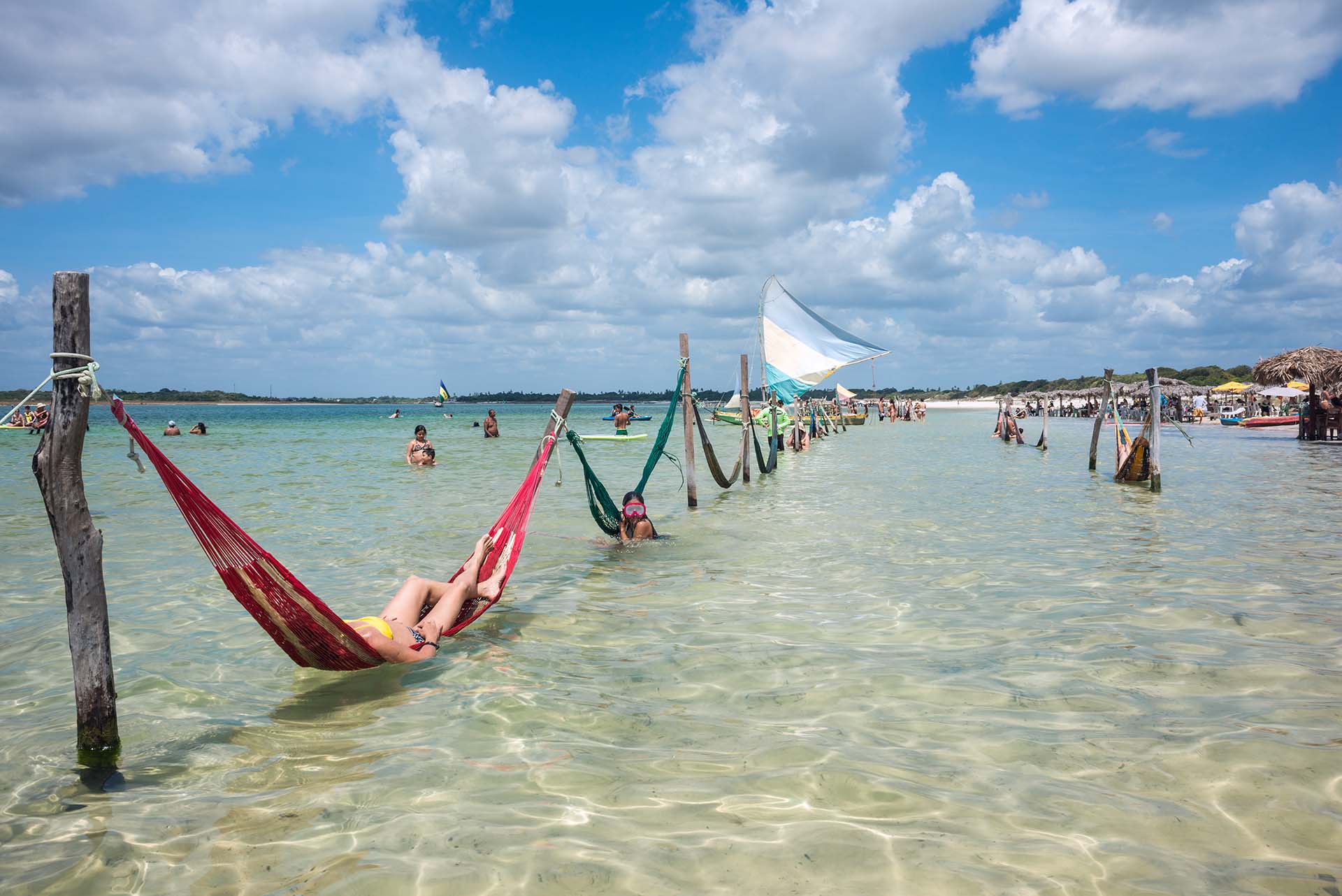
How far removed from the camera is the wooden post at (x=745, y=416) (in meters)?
14.4

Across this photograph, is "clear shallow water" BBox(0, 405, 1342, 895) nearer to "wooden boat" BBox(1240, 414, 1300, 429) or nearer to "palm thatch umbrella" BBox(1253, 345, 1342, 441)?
"palm thatch umbrella" BBox(1253, 345, 1342, 441)

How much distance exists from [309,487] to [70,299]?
12.3 metres

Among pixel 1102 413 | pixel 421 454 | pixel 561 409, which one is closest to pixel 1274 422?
pixel 1102 413

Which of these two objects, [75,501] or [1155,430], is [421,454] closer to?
[1155,430]

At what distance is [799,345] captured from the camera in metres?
25.9

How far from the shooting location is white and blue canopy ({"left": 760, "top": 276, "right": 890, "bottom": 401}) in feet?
83.5

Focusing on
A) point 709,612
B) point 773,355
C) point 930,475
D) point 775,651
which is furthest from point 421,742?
point 773,355

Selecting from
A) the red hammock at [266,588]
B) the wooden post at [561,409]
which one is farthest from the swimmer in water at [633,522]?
the red hammock at [266,588]

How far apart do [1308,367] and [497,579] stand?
25663mm

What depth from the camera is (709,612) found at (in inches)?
223

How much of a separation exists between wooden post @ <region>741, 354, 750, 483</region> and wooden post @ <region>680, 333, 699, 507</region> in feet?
8.54

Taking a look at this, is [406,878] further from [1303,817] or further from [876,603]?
[876,603]

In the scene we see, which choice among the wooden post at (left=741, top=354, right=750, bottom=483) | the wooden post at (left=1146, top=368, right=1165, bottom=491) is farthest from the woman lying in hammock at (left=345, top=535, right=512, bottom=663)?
the wooden post at (left=1146, top=368, right=1165, bottom=491)

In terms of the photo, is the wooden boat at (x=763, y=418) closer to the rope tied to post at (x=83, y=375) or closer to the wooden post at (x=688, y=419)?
the wooden post at (x=688, y=419)
